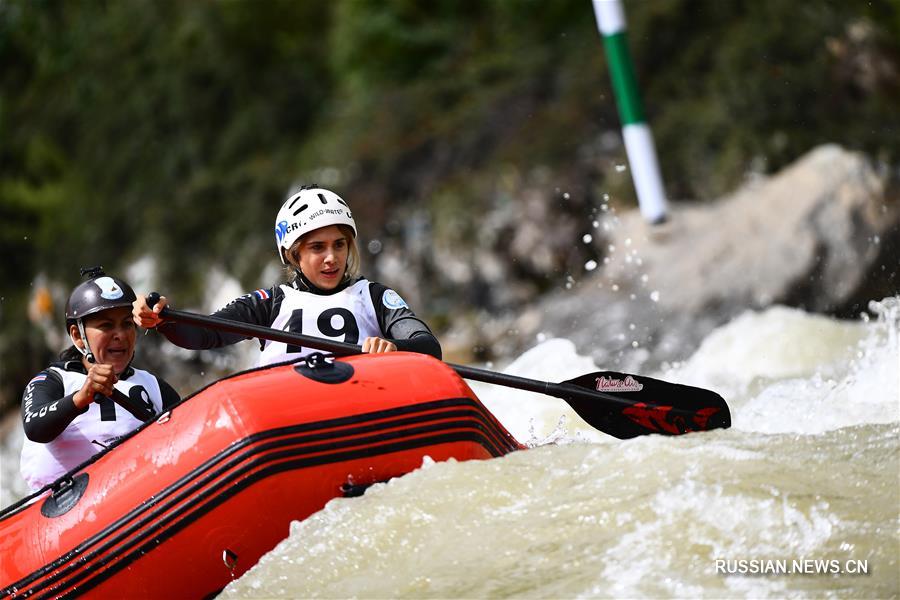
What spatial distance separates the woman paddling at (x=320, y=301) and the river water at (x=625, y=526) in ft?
3.18

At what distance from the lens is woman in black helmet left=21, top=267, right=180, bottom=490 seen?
4.54 meters

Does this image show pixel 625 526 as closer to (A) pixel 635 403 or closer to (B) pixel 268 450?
(B) pixel 268 450

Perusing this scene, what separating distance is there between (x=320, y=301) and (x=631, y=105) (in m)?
1.65

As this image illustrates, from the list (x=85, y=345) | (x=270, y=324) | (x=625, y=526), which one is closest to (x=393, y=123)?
(x=270, y=324)

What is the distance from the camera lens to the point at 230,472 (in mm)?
3859

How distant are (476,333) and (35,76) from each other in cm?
863

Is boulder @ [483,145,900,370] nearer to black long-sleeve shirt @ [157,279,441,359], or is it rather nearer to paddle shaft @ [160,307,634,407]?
black long-sleeve shirt @ [157,279,441,359]

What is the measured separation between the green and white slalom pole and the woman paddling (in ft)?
4.11

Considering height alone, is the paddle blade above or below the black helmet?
below

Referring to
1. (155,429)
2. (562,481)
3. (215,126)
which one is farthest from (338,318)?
(215,126)

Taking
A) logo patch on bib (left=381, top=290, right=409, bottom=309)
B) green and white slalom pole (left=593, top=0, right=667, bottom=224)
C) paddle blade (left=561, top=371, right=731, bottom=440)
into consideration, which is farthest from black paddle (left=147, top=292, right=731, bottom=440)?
green and white slalom pole (left=593, top=0, right=667, bottom=224)

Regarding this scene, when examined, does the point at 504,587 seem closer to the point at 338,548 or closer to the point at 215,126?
the point at 338,548

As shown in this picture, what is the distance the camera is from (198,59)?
572 inches

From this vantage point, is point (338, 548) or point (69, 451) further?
point (69, 451)
